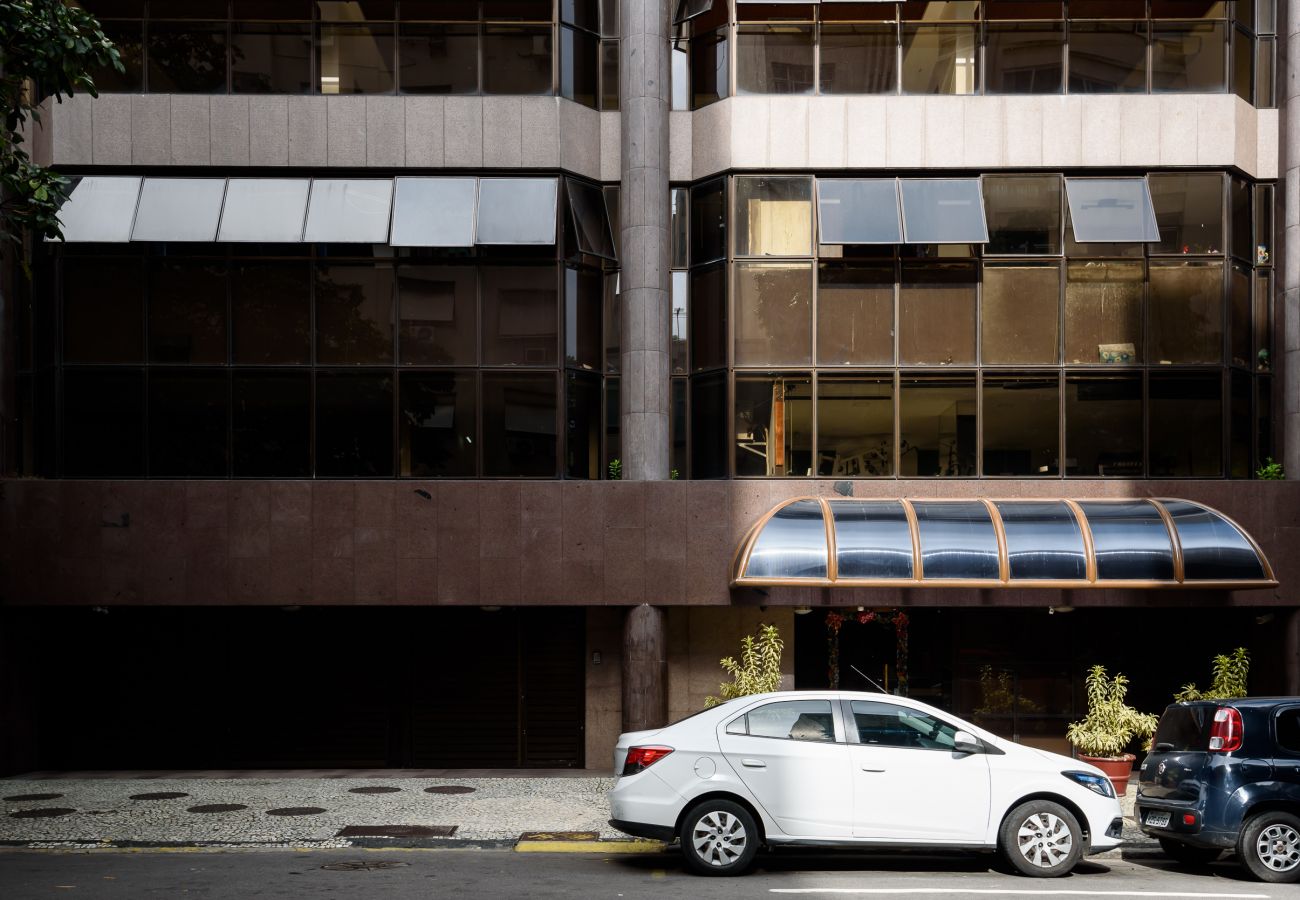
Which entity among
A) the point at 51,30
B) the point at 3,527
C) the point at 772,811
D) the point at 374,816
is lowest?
the point at 374,816

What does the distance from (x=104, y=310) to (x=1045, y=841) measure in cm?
1440

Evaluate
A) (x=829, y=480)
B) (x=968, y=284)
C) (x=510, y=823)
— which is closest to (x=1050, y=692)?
(x=829, y=480)

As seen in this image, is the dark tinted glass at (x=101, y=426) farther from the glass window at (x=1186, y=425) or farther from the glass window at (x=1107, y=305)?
the glass window at (x=1186, y=425)

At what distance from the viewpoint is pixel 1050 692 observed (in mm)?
19188

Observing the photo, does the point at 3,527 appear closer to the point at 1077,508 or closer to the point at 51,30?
the point at 51,30

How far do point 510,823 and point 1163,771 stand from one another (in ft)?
22.6

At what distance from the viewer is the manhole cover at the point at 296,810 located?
1500 cm

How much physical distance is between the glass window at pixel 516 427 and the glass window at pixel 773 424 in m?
2.74

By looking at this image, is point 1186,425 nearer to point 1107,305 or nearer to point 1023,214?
point 1107,305

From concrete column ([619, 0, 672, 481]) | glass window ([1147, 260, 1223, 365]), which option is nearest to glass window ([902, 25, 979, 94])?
concrete column ([619, 0, 672, 481])

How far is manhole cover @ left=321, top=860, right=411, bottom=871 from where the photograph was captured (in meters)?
11.9

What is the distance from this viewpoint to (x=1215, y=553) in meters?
17.2

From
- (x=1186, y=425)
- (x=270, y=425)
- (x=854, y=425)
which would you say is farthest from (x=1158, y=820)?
(x=270, y=425)

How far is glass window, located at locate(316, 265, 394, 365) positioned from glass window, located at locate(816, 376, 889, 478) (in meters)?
6.34
